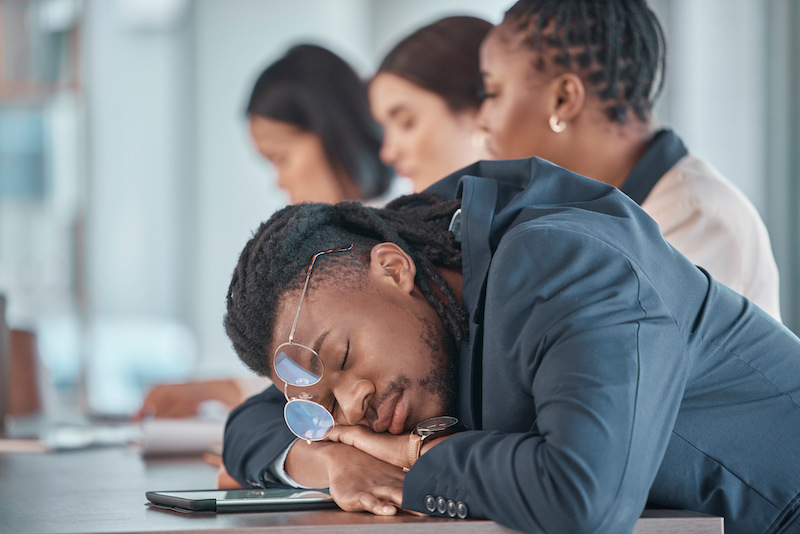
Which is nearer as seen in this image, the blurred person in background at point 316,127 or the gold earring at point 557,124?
the gold earring at point 557,124

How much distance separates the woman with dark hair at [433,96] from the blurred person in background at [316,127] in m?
0.35

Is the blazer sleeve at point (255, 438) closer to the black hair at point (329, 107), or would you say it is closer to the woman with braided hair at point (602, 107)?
the woman with braided hair at point (602, 107)

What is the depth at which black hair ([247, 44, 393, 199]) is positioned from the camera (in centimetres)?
284

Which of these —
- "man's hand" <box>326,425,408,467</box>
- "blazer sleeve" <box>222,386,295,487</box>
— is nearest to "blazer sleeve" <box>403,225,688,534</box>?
"man's hand" <box>326,425,408,467</box>

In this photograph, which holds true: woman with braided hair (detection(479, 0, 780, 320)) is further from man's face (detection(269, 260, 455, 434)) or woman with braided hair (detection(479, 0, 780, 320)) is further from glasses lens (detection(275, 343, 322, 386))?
glasses lens (detection(275, 343, 322, 386))

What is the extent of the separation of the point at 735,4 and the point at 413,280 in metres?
2.93

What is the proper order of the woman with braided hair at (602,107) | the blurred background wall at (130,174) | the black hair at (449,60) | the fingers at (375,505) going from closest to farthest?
the fingers at (375,505), the woman with braided hair at (602,107), the black hair at (449,60), the blurred background wall at (130,174)

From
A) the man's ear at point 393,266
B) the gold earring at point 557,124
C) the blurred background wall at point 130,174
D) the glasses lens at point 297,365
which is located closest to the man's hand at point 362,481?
the glasses lens at point 297,365

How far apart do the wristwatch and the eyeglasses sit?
0.44 feet

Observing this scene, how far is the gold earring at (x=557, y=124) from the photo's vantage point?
181 centimetres

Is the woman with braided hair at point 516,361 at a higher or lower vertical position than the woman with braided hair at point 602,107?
lower

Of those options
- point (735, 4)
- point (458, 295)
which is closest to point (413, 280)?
point (458, 295)

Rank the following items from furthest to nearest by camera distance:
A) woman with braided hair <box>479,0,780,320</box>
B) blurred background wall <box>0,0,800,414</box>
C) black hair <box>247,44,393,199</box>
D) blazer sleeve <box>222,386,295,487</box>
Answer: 1. blurred background wall <box>0,0,800,414</box>
2. black hair <box>247,44,393,199</box>
3. woman with braided hair <box>479,0,780,320</box>
4. blazer sleeve <box>222,386,295,487</box>

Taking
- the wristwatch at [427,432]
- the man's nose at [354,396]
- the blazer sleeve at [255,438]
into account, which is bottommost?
the blazer sleeve at [255,438]
